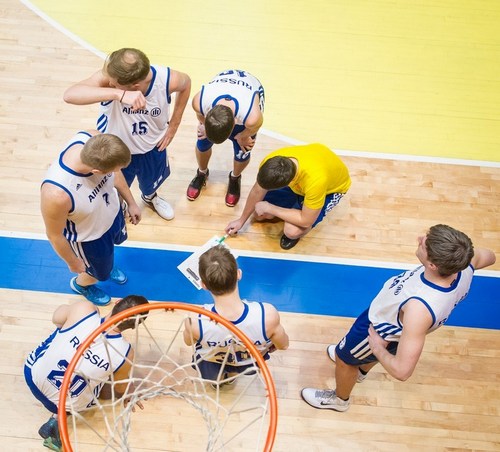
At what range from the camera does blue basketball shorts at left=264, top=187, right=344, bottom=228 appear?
457cm

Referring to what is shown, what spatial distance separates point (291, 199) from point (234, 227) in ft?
1.70

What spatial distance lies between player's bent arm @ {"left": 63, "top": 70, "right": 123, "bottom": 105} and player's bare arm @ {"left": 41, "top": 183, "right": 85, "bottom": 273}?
73 cm

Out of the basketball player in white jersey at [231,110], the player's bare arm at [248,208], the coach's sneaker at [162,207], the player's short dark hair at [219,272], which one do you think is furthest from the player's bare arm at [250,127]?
the player's short dark hair at [219,272]

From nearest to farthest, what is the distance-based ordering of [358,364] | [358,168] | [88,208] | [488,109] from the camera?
1. [88,208]
2. [358,364]
3. [358,168]
4. [488,109]

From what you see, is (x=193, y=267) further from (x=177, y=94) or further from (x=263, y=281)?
(x=177, y=94)

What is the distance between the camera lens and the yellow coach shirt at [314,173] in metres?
4.18

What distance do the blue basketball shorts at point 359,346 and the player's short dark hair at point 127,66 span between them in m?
2.05

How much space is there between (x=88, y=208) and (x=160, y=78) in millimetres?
1063

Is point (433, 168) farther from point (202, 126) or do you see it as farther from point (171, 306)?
point (171, 306)

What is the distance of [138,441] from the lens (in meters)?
3.82

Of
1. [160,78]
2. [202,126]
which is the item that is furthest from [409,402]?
[160,78]

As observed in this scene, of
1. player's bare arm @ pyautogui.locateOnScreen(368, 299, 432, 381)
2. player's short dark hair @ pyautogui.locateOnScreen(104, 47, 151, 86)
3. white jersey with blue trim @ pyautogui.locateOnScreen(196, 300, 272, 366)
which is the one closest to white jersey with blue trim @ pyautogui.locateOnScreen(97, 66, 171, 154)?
player's short dark hair @ pyautogui.locateOnScreen(104, 47, 151, 86)

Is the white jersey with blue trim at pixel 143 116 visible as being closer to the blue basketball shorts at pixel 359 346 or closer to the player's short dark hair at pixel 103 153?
the player's short dark hair at pixel 103 153

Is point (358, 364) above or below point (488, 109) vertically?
below
